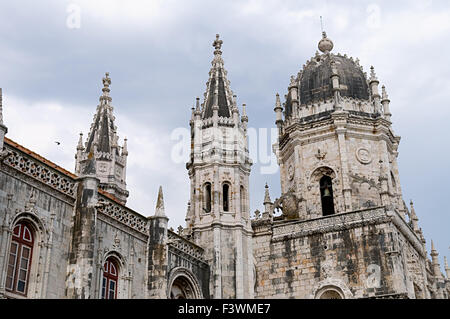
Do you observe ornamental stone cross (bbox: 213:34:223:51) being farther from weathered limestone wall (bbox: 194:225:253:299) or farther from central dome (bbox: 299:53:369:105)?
weathered limestone wall (bbox: 194:225:253:299)

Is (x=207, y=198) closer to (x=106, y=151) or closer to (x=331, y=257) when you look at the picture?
(x=106, y=151)

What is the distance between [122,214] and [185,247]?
4.11 metres

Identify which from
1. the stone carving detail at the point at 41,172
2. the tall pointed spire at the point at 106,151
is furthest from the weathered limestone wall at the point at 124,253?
the tall pointed spire at the point at 106,151

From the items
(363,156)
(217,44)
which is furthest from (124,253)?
(363,156)

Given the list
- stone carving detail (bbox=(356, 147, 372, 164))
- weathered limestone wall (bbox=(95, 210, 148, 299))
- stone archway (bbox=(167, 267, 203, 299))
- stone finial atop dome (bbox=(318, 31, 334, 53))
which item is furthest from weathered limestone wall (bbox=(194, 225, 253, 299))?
stone finial atop dome (bbox=(318, 31, 334, 53))

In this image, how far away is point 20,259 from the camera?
1719 centimetres

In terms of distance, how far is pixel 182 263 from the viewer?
78.4 ft

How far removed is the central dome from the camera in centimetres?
3553

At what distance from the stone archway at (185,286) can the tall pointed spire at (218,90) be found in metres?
7.97

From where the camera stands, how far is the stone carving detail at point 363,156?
3334 cm

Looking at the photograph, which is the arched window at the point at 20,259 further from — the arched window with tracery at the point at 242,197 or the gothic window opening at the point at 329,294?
the gothic window opening at the point at 329,294

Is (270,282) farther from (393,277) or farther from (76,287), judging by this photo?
(76,287)

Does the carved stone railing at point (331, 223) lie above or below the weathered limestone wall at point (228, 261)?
above

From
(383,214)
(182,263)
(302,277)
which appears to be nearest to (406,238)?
(383,214)
